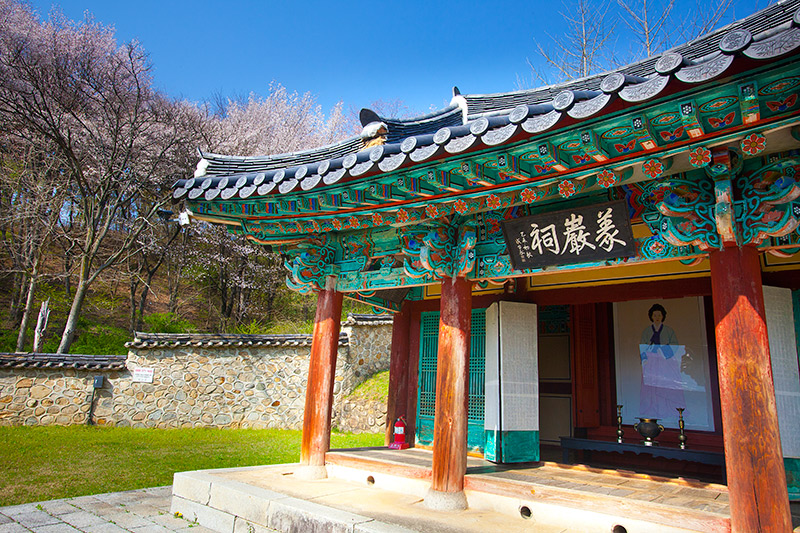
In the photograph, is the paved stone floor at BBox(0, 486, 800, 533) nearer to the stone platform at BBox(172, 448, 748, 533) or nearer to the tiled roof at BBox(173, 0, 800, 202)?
the stone platform at BBox(172, 448, 748, 533)

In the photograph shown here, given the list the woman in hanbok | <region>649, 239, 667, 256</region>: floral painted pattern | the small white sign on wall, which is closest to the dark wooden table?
the woman in hanbok

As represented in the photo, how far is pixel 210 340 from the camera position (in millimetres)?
14336

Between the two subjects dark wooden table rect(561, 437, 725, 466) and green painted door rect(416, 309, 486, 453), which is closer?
dark wooden table rect(561, 437, 725, 466)

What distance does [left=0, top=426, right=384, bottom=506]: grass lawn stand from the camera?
7.01 m

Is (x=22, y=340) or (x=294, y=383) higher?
(x=22, y=340)

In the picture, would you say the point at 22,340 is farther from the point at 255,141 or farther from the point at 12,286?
the point at 255,141

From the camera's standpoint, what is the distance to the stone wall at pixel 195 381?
40.5ft

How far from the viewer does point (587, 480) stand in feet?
16.9

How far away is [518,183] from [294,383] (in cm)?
1208

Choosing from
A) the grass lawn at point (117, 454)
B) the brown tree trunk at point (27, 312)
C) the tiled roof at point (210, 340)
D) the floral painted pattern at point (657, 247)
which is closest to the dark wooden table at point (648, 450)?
the floral painted pattern at point (657, 247)

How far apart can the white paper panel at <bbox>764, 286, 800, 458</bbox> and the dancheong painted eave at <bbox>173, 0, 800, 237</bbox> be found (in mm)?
2200

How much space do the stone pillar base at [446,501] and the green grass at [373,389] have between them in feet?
30.5

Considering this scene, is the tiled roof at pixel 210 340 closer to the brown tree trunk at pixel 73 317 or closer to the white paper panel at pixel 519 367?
the brown tree trunk at pixel 73 317

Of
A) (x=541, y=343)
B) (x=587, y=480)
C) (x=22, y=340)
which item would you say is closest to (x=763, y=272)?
(x=587, y=480)
